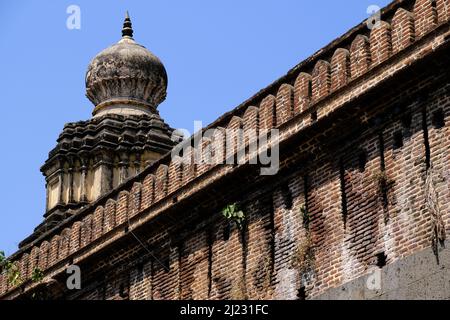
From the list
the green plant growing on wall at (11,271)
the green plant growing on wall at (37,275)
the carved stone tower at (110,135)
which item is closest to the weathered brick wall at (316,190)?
the green plant growing on wall at (37,275)

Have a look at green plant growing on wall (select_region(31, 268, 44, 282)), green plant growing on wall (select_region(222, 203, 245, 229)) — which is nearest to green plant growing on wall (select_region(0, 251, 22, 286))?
green plant growing on wall (select_region(31, 268, 44, 282))

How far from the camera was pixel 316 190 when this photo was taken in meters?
18.5

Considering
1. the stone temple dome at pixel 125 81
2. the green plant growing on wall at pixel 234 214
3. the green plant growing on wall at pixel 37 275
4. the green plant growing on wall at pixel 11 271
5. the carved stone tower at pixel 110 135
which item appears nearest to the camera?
the green plant growing on wall at pixel 234 214

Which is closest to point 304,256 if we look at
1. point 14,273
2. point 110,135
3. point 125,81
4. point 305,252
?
point 305,252

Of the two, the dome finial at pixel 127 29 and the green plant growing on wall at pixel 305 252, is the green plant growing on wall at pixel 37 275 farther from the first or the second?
the dome finial at pixel 127 29

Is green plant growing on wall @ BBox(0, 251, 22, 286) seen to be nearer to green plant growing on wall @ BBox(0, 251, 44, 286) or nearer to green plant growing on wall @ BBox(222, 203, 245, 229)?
green plant growing on wall @ BBox(0, 251, 44, 286)

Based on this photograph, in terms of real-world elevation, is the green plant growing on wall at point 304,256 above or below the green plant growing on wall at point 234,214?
below

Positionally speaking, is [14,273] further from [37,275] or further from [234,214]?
[234,214]

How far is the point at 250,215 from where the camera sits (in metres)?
19.5

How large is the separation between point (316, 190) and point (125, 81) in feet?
39.8

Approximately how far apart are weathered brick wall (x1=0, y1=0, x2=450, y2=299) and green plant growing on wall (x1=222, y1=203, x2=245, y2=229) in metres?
0.08

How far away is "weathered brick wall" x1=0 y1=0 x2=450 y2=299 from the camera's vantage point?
56.3 ft

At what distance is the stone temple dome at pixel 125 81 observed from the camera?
99.4ft

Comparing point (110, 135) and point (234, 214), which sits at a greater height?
point (110, 135)
